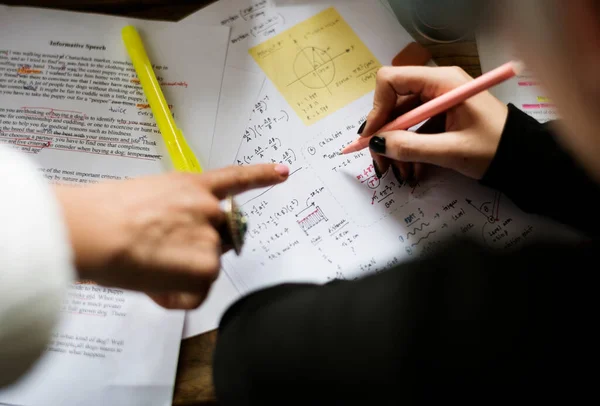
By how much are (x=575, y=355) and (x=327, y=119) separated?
36cm

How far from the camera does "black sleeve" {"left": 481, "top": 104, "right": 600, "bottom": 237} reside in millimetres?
442

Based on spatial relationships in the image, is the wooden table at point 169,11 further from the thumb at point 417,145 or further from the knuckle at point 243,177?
the knuckle at point 243,177

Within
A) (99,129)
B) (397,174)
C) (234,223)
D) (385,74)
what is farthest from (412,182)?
(99,129)

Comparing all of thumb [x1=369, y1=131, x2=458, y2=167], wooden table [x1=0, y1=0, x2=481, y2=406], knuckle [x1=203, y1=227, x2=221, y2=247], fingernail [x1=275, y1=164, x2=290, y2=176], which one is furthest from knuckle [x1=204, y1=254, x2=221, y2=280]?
wooden table [x1=0, y1=0, x2=481, y2=406]

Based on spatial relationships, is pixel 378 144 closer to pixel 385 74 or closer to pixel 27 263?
pixel 385 74

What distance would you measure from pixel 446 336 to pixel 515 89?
1.28ft

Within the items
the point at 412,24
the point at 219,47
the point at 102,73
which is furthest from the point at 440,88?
the point at 102,73

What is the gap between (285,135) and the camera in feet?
1.71

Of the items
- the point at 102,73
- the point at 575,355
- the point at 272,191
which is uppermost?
the point at 102,73

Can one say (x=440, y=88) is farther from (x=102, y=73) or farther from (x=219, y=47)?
(x=102, y=73)

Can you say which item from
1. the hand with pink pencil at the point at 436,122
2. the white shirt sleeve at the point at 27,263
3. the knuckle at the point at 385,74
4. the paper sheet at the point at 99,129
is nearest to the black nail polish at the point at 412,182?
the hand with pink pencil at the point at 436,122

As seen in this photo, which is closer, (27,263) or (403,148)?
(27,263)

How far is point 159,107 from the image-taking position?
509mm

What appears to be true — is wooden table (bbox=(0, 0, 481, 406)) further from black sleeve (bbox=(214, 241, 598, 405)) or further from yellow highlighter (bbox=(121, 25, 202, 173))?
black sleeve (bbox=(214, 241, 598, 405))
